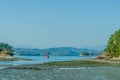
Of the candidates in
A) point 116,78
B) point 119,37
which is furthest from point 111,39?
point 116,78

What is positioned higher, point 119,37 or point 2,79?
point 119,37

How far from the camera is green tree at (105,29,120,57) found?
16494cm

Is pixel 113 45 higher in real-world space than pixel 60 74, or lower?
higher

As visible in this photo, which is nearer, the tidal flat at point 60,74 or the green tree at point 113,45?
the tidal flat at point 60,74

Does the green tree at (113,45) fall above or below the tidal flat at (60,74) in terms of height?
above

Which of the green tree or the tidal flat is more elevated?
the green tree

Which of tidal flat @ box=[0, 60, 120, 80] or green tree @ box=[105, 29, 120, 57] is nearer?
tidal flat @ box=[0, 60, 120, 80]

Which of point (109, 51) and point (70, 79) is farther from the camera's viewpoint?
point (109, 51)

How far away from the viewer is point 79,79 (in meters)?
48.8

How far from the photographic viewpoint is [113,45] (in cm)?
16725

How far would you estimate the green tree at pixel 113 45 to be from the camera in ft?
541

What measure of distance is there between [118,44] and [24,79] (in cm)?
12138

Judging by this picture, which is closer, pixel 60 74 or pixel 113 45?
pixel 60 74

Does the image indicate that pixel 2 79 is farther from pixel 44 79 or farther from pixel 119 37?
pixel 119 37
